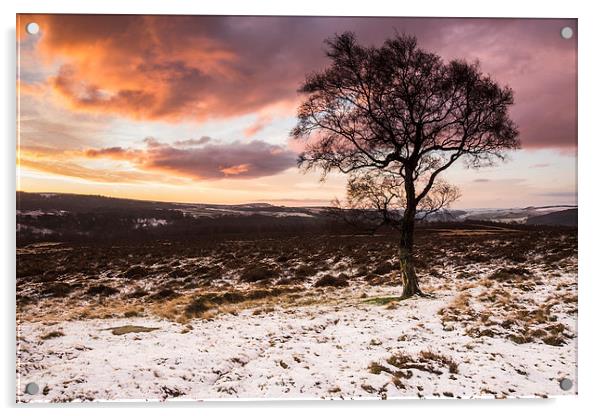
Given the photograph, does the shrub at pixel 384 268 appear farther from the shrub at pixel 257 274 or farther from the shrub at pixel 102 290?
the shrub at pixel 102 290

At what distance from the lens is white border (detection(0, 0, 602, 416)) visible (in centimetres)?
530

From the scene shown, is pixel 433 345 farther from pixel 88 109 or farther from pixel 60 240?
pixel 88 109

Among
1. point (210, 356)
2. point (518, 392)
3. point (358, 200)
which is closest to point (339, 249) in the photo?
point (358, 200)

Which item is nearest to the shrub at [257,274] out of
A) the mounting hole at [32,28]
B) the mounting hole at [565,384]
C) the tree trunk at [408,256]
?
the tree trunk at [408,256]

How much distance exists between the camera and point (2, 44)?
5.55 meters

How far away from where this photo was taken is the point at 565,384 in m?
5.50

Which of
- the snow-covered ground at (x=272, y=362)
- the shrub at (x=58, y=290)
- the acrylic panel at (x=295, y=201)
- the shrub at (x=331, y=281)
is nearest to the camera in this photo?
the snow-covered ground at (x=272, y=362)

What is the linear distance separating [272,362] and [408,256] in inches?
108

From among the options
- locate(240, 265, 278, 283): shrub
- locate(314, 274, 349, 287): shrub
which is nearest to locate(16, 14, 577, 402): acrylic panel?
locate(240, 265, 278, 283): shrub

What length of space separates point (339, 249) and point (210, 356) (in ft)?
8.75

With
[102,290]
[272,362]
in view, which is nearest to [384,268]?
[272,362]

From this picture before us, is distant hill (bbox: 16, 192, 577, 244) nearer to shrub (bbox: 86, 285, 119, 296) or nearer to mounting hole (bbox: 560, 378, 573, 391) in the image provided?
shrub (bbox: 86, 285, 119, 296)
